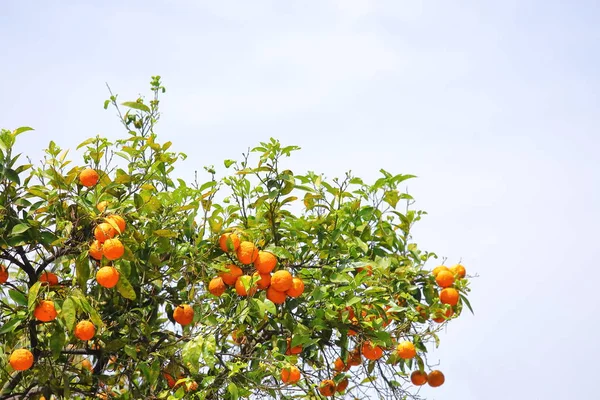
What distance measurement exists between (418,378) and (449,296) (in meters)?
0.53

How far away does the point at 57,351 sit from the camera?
3344 mm

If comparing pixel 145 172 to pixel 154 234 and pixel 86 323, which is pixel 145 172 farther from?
pixel 86 323

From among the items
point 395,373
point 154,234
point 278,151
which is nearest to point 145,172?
point 154,234

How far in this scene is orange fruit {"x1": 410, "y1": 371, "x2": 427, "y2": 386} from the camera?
13.6 ft

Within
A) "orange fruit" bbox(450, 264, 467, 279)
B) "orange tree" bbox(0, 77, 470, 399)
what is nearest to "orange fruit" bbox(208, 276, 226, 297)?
"orange tree" bbox(0, 77, 470, 399)

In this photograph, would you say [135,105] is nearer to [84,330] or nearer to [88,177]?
[88,177]

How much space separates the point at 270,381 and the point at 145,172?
1.21 m

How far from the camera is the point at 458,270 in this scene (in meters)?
4.04

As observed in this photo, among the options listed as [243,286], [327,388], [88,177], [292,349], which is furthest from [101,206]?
[327,388]

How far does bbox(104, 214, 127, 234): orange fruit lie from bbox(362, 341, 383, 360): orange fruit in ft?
4.32

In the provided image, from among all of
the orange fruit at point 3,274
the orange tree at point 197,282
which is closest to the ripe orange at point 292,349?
the orange tree at point 197,282

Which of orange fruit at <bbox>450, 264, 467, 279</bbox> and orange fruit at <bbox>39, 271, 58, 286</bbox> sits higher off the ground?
orange fruit at <bbox>450, 264, 467, 279</bbox>

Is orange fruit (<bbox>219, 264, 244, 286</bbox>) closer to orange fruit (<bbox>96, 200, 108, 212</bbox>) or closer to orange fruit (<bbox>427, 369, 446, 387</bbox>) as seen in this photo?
orange fruit (<bbox>96, 200, 108, 212</bbox>)

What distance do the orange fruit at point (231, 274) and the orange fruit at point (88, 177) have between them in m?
0.71
